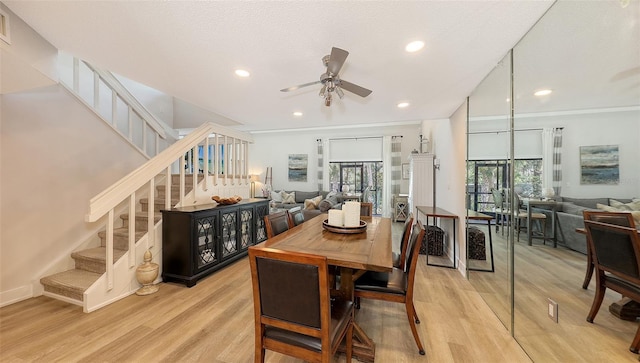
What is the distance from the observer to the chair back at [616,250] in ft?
3.56

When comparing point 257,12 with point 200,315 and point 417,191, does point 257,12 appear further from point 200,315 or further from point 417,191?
point 417,191

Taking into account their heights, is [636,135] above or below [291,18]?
below

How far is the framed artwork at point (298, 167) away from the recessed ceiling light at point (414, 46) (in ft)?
19.9

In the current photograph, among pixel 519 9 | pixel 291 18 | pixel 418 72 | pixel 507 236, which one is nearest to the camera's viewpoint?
pixel 519 9

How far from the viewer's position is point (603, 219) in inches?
46.5

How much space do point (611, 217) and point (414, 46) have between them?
1.64 meters

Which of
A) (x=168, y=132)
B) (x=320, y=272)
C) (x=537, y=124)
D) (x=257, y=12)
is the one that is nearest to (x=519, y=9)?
(x=537, y=124)

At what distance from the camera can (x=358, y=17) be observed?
5.10 feet

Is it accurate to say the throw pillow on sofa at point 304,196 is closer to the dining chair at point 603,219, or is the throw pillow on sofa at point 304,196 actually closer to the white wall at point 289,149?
the white wall at point 289,149

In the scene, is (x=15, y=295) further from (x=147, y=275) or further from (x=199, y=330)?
(x=199, y=330)

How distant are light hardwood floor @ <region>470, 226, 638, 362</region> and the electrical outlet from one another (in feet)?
0.09

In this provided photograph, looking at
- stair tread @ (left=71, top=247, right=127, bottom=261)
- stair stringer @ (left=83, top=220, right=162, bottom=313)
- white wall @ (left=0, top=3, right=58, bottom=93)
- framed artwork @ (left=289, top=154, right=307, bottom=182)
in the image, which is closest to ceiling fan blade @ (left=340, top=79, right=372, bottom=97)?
white wall @ (left=0, top=3, right=58, bottom=93)

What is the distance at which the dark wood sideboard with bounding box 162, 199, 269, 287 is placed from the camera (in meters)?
2.70

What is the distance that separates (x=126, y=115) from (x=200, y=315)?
3758 millimetres
